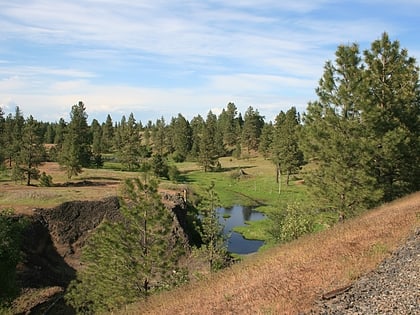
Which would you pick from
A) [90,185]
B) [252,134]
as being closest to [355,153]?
[90,185]

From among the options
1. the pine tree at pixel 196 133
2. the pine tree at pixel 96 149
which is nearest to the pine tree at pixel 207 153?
the pine tree at pixel 196 133

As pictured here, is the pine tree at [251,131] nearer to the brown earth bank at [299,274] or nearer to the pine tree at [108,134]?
the pine tree at [108,134]

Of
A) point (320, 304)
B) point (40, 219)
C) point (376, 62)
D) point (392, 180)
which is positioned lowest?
point (40, 219)

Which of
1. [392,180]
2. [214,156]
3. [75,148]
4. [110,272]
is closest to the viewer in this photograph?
[110,272]

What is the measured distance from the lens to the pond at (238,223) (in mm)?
47841

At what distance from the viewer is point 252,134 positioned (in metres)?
120

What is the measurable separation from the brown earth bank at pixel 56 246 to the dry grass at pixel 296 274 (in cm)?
1735

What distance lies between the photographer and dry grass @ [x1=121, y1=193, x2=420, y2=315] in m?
12.6

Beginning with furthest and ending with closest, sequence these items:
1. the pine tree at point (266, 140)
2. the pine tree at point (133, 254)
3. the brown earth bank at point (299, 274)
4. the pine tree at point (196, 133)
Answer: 1. the pine tree at point (196, 133)
2. the pine tree at point (266, 140)
3. the pine tree at point (133, 254)
4. the brown earth bank at point (299, 274)

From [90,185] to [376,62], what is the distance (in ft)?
134

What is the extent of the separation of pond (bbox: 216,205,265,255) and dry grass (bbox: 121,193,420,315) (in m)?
20.8

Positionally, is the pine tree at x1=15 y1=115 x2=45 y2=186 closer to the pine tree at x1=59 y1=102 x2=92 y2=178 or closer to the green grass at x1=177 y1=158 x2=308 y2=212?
the pine tree at x1=59 y1=102 x2=92 y2=178

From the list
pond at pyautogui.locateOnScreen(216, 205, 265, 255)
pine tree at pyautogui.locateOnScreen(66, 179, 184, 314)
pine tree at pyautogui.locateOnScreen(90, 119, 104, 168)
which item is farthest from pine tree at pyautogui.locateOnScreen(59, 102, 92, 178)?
pine tree at pyautogui.locateOnScreen(66, 179, 184, 314)

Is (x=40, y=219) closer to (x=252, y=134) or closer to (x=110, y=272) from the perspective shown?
(x=110, y=272)
